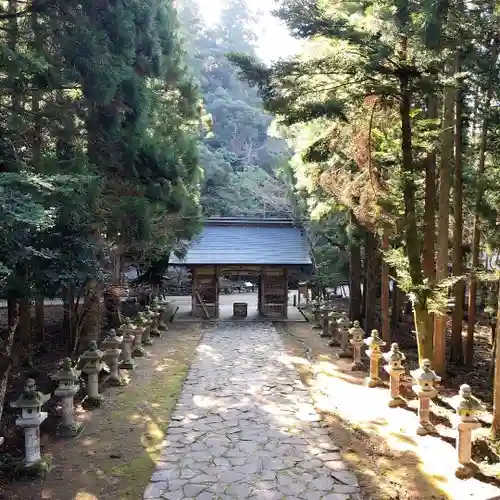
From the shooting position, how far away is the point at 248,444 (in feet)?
21.9

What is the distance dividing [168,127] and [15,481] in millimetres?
10545

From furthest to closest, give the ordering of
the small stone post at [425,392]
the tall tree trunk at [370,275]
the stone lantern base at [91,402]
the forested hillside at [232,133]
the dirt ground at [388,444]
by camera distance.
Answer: the forested hillside at [232,133] < the tall tree trunk at [370,275] < the stone lantern base at [91,402] < the small stone post at [425,392] < the dirt ground at [388,444]

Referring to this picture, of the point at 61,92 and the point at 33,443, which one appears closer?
the point at 33,443

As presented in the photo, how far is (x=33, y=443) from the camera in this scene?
230 inches

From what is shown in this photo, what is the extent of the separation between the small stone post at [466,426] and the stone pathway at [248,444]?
1358 mm

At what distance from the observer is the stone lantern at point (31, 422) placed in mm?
5824

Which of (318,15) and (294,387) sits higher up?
(318,15)

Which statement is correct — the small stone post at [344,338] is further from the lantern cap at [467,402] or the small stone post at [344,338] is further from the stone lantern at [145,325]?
the lantern cap at [467,402]

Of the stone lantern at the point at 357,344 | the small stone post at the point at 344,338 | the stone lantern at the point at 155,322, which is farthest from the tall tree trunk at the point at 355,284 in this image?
the stone lantern at the point at 155,322

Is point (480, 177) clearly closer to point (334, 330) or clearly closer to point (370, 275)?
point (370, 275)

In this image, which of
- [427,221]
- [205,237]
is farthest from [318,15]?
[205,237]

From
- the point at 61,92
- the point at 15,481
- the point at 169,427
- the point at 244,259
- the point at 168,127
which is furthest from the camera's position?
the point at 244,259

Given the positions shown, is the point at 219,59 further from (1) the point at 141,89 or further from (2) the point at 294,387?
(2) the point at 294,387

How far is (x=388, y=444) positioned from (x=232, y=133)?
3607cm
